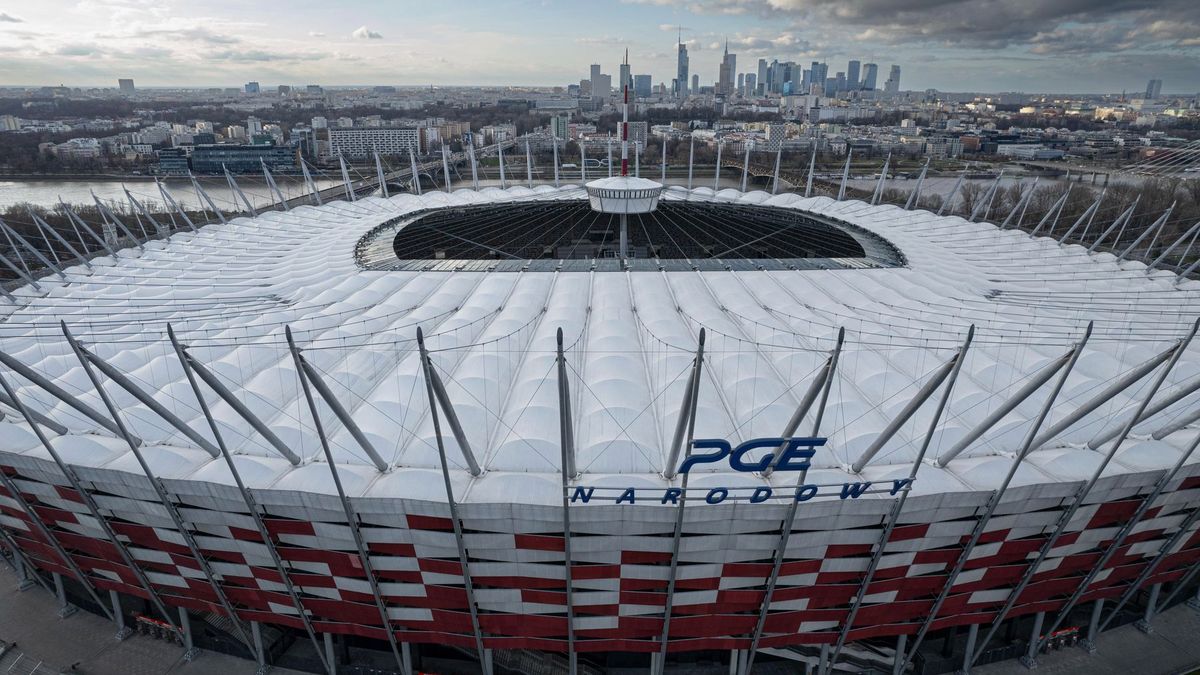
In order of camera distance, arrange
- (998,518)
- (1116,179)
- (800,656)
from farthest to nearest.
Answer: (1116,179) → (800,656) → (998,518)

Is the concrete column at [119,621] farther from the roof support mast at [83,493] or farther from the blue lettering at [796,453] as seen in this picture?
the blue lettering at [796,453]

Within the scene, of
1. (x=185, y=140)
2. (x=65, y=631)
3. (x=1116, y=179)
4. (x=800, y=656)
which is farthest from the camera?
(x=185, y=140)

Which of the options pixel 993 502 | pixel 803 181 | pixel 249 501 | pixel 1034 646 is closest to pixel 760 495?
pixel 993 502

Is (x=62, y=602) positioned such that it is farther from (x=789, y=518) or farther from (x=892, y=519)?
(x=892, y=519)

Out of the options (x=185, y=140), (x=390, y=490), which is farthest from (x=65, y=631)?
(x=185, y=140)

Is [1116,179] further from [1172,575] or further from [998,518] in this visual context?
[998,518]

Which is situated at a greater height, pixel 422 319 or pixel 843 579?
pixel 422 319

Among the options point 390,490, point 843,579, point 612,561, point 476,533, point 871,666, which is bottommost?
point 871,666

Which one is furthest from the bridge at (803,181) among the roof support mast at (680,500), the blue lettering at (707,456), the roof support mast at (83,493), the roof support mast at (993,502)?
the roof support mast at (83,493)
